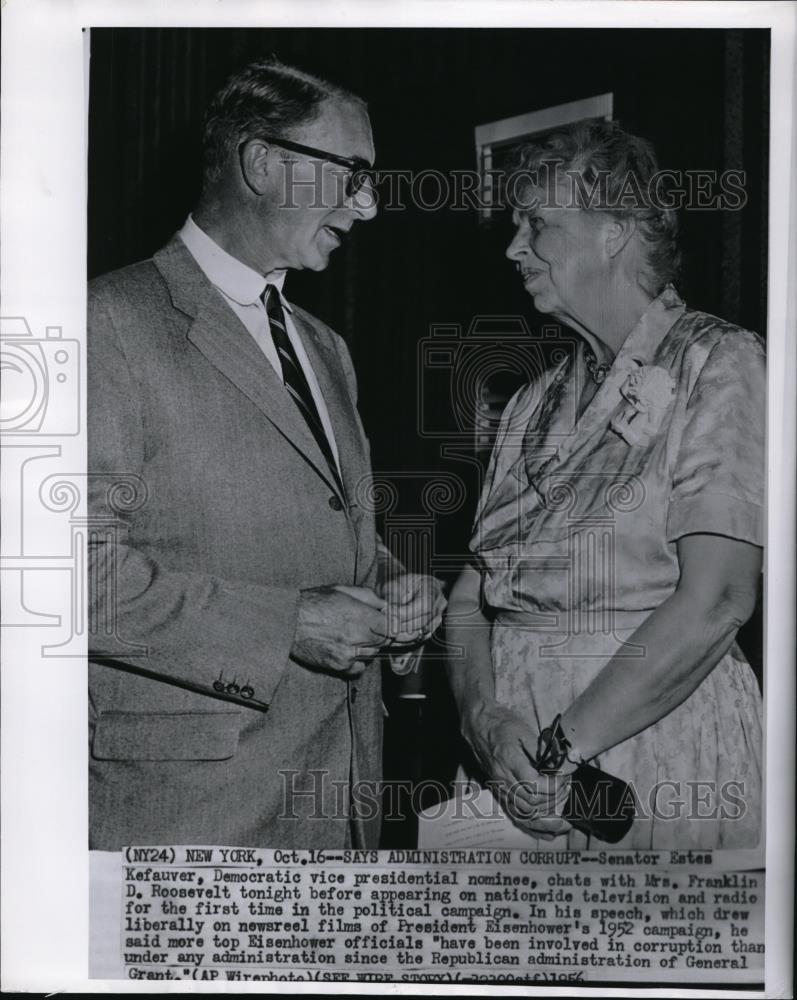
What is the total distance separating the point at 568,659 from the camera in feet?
7.55

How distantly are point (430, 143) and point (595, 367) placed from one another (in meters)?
0.54

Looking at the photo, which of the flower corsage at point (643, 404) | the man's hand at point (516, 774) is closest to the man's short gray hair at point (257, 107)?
the flower corsage at point (643, 404)

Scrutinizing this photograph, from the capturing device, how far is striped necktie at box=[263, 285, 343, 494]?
232 cm

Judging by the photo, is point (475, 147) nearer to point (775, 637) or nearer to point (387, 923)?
point (775, 637)

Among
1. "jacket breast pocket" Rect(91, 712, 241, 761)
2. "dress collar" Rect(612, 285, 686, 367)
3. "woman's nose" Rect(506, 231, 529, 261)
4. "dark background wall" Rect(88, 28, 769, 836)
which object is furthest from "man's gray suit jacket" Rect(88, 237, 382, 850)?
"dress collar" Rect(612, 285, 686, 367)

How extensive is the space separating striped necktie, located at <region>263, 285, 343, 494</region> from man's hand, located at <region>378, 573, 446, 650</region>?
0.24m

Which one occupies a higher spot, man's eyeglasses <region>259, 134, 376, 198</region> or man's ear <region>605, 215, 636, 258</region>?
man's eyeglasses <region>259, 134, 376, 198</region>

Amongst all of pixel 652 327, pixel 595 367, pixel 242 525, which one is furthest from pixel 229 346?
pixel 652 327

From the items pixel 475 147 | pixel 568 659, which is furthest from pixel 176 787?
pixel 475 147

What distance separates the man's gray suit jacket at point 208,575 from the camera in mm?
2258

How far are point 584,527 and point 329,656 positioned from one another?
54 centimetres

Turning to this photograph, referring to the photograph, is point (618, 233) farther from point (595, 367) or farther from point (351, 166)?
point (351, 166)
